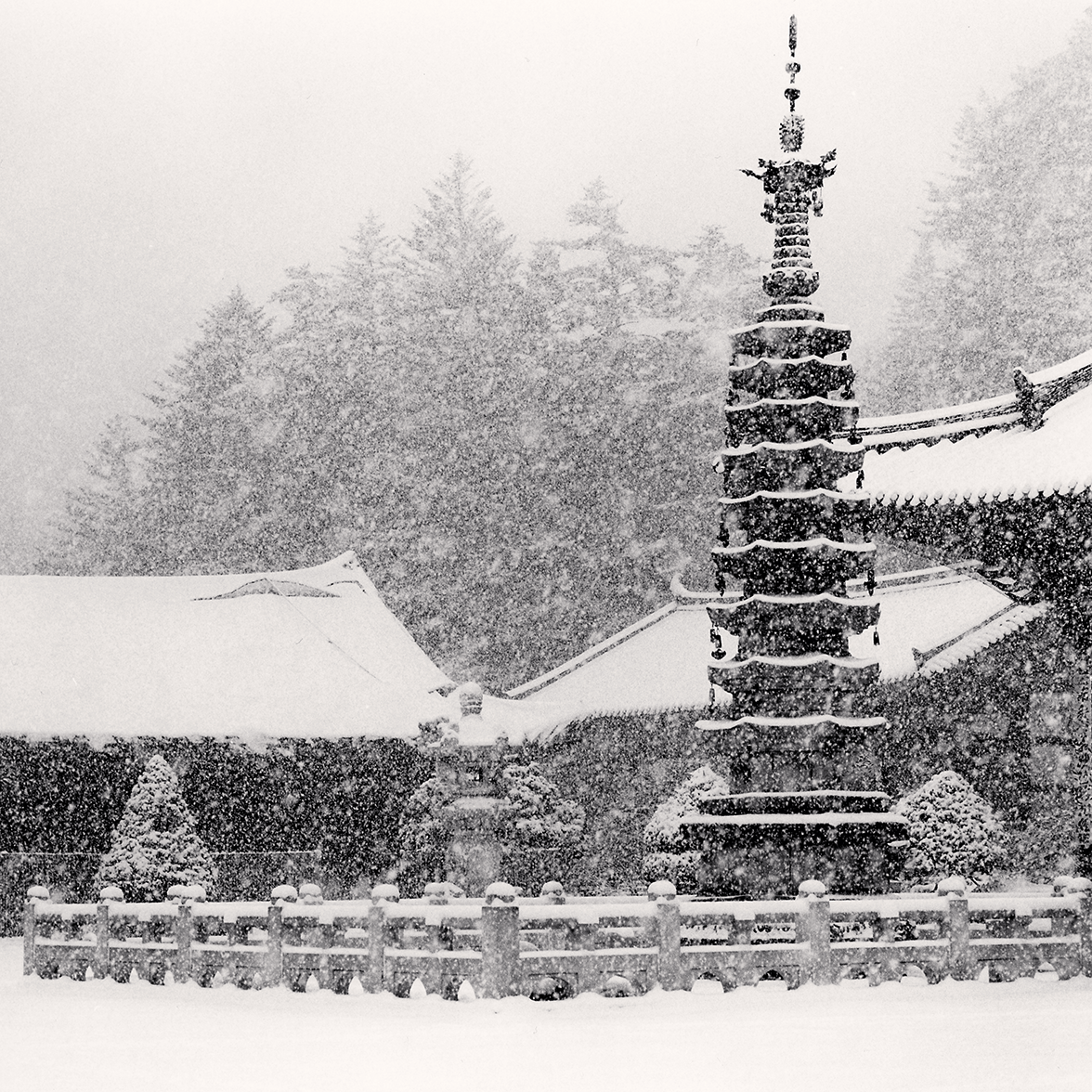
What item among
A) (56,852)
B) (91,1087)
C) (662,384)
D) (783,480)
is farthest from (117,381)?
(91,1087)

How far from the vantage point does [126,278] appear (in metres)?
64.1

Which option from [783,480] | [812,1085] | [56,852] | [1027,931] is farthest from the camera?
[56,852]

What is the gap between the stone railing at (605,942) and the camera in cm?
1536

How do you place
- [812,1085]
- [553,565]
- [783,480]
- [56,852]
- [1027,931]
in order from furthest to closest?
[553,565], [56,852], [783,480], [1027,931], [812,1085]

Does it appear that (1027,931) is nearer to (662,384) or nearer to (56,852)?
(56,852)

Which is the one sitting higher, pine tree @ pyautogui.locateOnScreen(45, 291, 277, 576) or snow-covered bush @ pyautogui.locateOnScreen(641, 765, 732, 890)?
pine tree @ pyautogui.locateOnScreen(45, 291, 277, 576)

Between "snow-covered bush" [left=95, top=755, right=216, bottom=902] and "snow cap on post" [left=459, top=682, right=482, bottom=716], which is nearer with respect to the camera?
"snow-covered bush" [left=95, top=755, right=216, bottom=902]

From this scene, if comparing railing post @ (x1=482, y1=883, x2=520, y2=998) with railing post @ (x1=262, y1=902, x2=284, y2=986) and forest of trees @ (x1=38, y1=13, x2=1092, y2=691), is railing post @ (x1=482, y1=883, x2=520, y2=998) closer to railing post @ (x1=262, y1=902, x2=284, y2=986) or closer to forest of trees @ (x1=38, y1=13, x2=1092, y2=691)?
railing post @ (x1=262, y1=902, x2=284, y2=986)

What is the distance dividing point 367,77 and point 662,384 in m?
23.4

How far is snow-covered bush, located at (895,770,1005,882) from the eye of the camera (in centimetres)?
2230

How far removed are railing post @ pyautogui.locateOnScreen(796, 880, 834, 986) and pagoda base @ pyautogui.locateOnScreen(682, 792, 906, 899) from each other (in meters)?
1.61

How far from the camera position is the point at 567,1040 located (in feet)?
41.6

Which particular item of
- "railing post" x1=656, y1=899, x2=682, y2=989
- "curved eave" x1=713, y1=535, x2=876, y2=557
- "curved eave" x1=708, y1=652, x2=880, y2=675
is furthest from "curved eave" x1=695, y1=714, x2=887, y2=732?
"railing post" x1=656, y1=899, x2=682, y2=989

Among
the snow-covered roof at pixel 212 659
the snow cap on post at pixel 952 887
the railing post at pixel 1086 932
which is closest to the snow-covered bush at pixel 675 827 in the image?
the snow-covered roof at pixel 212 659
